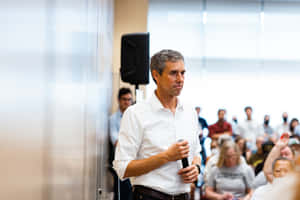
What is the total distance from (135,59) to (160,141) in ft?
5.26

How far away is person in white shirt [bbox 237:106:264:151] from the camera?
7.48 m

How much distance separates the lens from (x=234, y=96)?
8.38 meters

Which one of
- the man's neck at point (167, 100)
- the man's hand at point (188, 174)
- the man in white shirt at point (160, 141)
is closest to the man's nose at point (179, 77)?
the man in white shirt at point (160, 141)

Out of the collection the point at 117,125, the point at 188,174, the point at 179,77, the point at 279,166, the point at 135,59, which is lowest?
the point at 279,166

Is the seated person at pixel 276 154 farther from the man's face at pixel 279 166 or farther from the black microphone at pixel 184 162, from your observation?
the black microphone at pixel 184 162

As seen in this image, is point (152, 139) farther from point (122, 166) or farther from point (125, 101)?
point (125, 101)

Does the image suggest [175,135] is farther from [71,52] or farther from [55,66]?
[55,66]

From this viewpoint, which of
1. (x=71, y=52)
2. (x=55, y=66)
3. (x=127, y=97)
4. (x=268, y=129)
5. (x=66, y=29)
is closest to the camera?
(x=55, y=66)

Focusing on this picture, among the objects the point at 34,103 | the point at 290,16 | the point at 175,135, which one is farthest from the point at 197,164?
the point at 290,16

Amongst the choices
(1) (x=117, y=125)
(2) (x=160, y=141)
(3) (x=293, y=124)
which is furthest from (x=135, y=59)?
(3) (x=293, y=124)

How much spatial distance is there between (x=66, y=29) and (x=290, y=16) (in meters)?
8.75

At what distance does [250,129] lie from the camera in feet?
25.1

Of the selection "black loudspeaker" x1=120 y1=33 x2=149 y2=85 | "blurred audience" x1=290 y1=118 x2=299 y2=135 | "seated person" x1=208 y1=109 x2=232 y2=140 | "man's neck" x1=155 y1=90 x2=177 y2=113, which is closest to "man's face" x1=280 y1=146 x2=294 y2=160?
"black loudspeaker" x1=120 y1=33 x2=149 y2=85

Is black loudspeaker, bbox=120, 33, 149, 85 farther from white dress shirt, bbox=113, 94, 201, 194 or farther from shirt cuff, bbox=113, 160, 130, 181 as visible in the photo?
shirt cuff, bbox=113, 160, 130, 181
